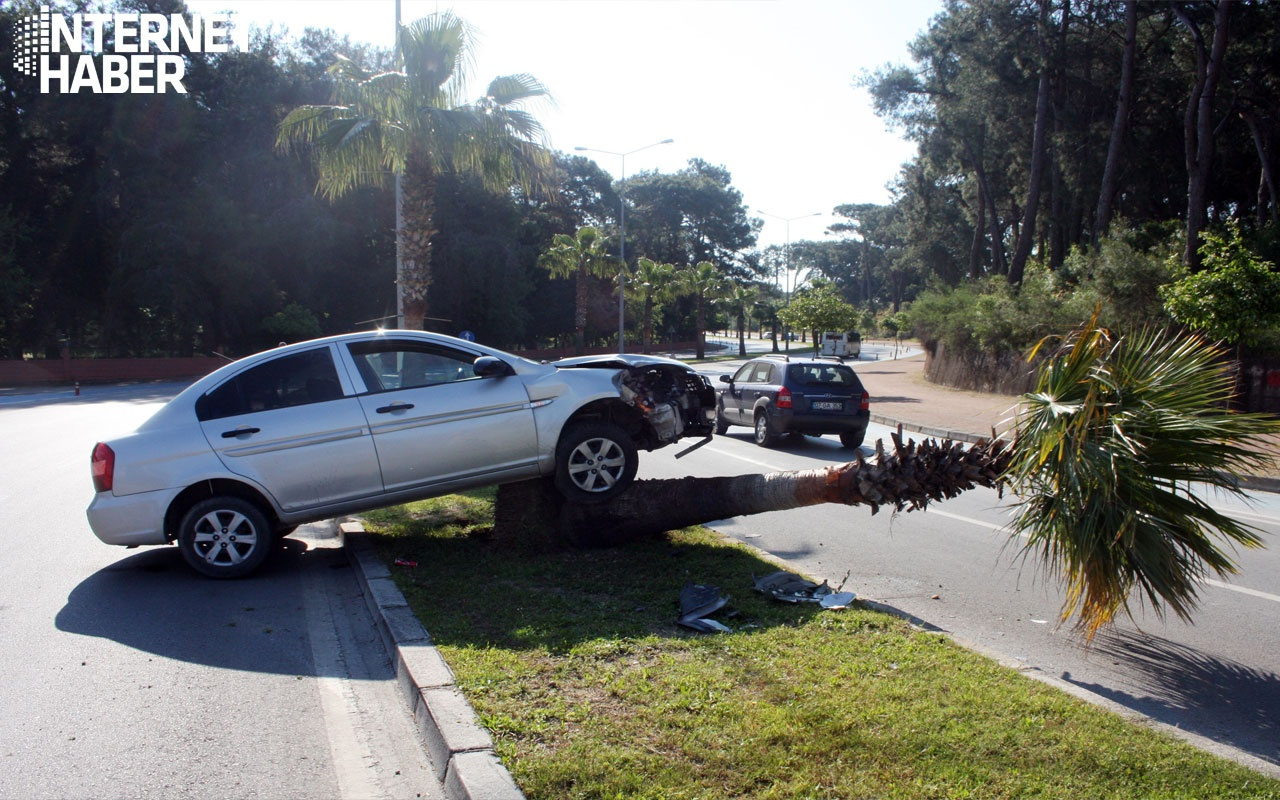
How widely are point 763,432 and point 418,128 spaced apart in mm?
7624

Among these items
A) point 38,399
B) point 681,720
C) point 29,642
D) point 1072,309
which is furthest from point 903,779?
point 38,399

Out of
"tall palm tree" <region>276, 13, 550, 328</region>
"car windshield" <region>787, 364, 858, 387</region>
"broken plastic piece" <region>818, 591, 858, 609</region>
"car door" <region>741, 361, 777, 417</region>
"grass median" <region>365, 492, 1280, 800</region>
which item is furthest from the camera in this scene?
"car door" <region>741, 361, 777, 417</region>

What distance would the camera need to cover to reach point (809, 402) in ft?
51.2

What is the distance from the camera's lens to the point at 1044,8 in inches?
1256

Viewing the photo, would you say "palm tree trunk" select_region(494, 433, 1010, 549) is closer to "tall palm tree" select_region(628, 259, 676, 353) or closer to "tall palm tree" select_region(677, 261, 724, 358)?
"tall palm tree" select_region(628, 259, 676, 353)

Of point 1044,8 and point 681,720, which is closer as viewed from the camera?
point 681,720

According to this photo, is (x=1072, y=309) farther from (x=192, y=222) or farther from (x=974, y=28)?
(x=192, y=222)

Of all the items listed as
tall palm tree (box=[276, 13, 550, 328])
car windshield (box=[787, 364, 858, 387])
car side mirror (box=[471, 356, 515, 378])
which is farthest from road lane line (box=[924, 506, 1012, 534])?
tall palm tree (box=[276, 13, 550, 328])

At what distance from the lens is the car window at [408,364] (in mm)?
7270

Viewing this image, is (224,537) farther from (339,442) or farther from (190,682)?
(190,682)

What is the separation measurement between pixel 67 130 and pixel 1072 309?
41122mm

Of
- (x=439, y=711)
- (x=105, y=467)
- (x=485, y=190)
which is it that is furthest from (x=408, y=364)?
(x=485, y=190)

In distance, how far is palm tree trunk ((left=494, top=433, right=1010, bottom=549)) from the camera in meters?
5.58

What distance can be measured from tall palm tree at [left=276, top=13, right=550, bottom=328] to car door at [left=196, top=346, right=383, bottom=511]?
7.62 m
